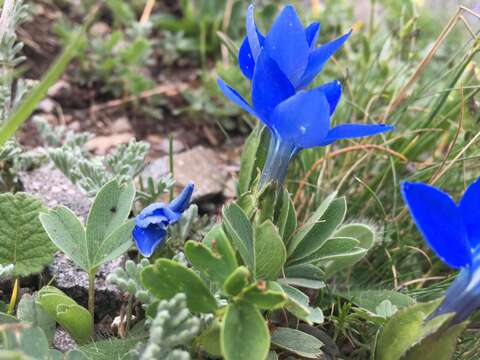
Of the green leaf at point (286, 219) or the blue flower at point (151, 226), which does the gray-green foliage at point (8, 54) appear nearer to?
the blue flower at point (151, 226)

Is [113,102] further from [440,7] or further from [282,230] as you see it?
[440,7]

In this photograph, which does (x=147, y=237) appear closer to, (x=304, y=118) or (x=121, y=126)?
(x=304, y=118)

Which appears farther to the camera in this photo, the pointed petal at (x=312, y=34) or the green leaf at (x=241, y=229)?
the pointed petal at (x=312, y=34)

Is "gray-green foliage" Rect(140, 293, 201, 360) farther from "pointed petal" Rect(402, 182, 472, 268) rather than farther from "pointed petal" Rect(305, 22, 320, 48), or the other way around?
"pointed petal" Rect(305, 22, 320, 48)

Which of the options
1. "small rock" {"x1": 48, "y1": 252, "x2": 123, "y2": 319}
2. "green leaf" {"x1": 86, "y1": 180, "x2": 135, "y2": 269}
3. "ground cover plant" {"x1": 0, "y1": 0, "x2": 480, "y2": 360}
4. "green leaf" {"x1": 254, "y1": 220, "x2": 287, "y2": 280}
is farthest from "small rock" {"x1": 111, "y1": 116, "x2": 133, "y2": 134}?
"green leaf" {"x1": 254, "y1": 220, "x2": 287, "y2": 280}

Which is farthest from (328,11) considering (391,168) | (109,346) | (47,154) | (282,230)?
(109,346)

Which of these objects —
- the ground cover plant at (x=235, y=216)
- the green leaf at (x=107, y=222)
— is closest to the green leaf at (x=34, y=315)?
the ground cover plant at (x=235, y=216)

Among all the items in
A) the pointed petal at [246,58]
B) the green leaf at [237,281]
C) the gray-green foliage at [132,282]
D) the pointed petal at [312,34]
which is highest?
the pointed petal at [312,34]
